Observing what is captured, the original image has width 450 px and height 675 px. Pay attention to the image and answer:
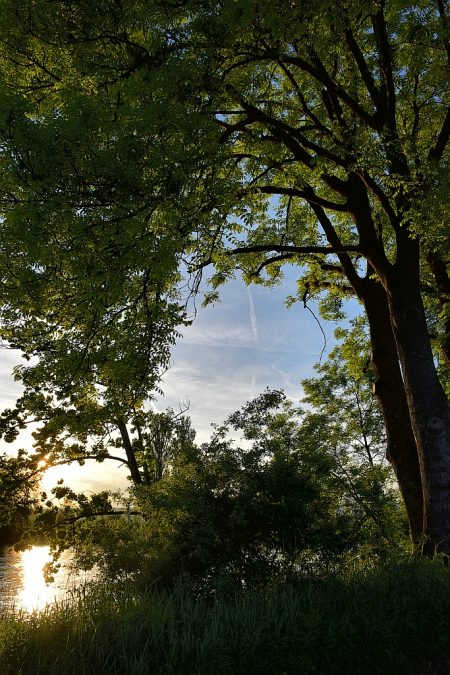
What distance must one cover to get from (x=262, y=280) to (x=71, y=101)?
1028cm

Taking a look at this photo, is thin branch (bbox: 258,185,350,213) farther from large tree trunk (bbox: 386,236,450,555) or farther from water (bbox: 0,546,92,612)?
water (bbox: 0,546,92,612)

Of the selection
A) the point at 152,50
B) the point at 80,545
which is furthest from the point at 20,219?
the point at 80,545

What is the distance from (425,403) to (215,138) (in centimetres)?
619

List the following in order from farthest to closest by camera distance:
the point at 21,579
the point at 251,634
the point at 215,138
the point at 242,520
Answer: the point at 21,579
the point at 242,520
the point at 215,138
the point at 251,634

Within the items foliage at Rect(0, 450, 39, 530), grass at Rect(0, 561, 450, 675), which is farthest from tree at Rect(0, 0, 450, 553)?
foliage at Rect(0, 450, 39, 530)

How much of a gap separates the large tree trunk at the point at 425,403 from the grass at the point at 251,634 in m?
2.79

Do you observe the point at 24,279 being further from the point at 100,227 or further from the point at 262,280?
the point at 262,280

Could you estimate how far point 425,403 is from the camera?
31.6ft

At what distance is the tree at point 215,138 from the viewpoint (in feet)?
20.1

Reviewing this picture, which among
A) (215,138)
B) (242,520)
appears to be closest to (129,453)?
(242,520)

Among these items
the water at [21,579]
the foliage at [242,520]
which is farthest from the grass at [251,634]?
the water at [21,579]

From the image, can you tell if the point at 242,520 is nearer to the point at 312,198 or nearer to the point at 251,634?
the point at 251,634

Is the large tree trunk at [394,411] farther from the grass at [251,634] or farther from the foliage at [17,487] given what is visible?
the foliage at [17,487]

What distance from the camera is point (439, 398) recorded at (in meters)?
9.72
